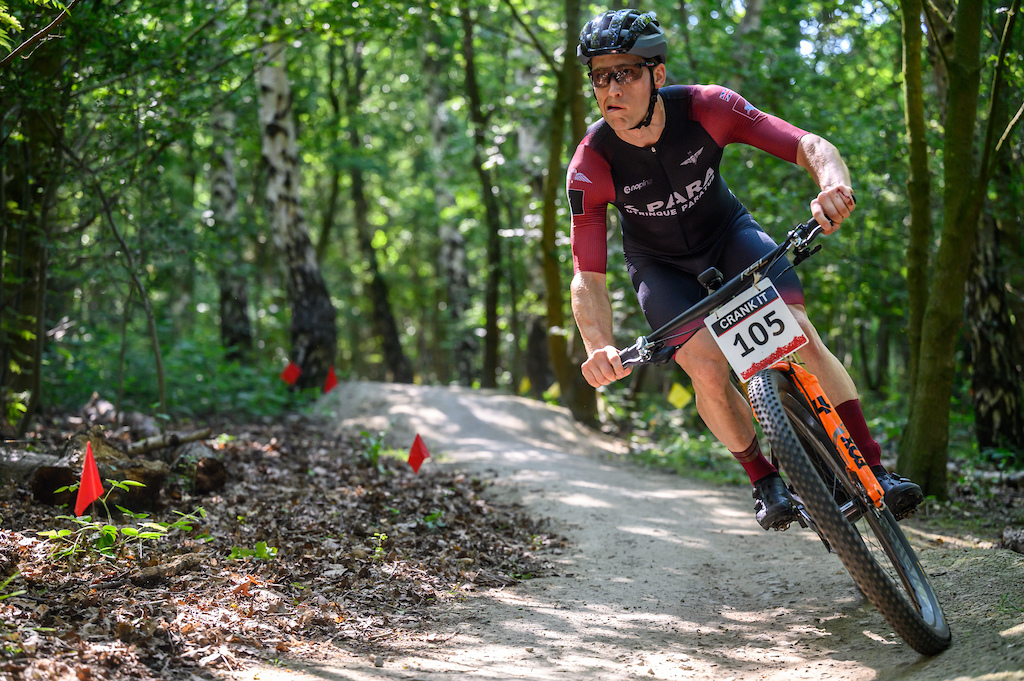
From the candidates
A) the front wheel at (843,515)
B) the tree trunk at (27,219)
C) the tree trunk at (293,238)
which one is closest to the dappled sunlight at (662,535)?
the front wheel at (843,515)

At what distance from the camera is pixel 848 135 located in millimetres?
10164

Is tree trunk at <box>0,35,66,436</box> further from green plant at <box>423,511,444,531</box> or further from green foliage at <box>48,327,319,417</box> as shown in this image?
green plant at <box>423,511,444,531</box>

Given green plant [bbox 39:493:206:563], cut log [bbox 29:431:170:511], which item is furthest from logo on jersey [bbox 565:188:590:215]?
cut log [bbox 29:431:170:511]

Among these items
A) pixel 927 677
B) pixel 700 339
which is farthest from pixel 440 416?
pixel 927 677

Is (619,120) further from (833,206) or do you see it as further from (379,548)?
(379,548)

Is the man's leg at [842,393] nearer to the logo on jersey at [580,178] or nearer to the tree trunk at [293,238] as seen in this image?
the logo on jersey at [580,178]

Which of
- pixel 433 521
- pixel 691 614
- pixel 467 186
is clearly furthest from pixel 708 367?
pixel 467 186

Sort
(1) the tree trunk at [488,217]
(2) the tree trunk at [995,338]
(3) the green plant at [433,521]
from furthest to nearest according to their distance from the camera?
(1) the tree trunk at [488,217], (2) the tree trunk at [995,338], (3) the green plant at [433,521]

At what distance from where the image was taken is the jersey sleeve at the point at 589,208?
359 centimetres

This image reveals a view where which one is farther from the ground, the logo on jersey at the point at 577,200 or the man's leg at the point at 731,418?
the logo on jersey at the point at 577,200

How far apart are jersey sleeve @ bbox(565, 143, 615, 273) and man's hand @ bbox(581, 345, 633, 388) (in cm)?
63

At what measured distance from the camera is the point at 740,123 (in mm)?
3514

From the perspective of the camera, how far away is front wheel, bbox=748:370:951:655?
2.78 m

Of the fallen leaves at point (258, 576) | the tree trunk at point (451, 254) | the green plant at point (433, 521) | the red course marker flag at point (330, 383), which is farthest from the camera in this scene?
the tree trunk at point (451, 254)
